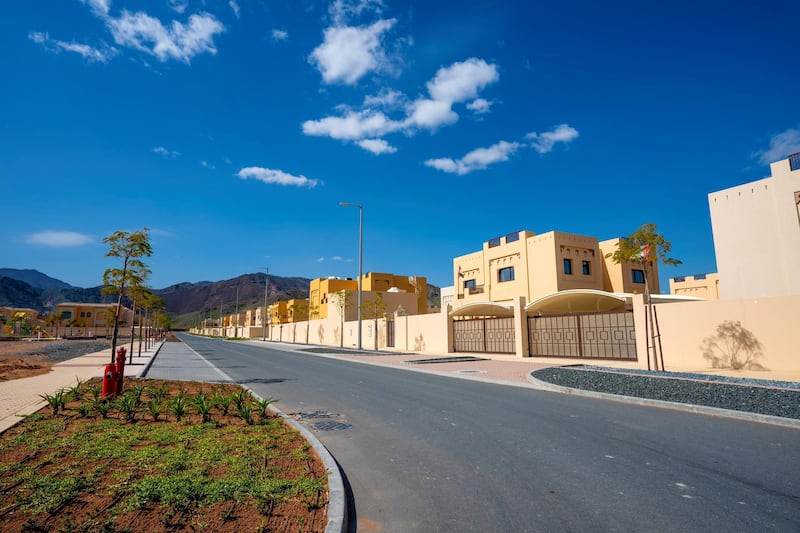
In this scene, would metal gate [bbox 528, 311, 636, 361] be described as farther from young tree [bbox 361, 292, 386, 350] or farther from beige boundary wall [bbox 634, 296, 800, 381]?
young tree [bbox 361, 292, 386, 350]

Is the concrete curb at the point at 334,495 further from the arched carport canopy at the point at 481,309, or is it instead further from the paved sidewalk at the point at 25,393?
the arched carport canopy at the point at 481,309

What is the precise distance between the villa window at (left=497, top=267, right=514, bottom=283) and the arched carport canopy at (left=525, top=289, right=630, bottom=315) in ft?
31.1

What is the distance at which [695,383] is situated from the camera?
11.7 meters

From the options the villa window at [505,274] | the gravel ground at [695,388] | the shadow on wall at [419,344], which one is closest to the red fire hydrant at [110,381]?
the gravel ground at [695,388]

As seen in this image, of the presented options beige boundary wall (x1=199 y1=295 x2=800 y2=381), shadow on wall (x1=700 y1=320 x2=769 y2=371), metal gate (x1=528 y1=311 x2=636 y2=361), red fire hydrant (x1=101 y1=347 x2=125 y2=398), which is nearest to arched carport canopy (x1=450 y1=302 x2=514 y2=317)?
metal gate (x1=528 y1=311 x2=636 y2=361)

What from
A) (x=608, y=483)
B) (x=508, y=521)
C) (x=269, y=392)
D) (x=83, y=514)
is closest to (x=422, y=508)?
(x=508, y=521)

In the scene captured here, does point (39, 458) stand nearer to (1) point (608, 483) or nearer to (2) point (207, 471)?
(2) point (207, 471)

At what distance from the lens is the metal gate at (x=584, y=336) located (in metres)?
19.0

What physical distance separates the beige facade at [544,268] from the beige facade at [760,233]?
10.8 m

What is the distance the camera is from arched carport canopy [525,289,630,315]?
2353 cm

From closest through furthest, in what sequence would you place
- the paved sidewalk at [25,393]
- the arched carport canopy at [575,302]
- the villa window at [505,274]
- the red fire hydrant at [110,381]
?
the paved sidewalk at [25,393] < the red fire hydrant at [110,381] < the arched carport canopy at [575,302] < the villa window at [505,274]

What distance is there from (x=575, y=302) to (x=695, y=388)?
17.0m

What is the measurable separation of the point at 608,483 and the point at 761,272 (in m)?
25.3

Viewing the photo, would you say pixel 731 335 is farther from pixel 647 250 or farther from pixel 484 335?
pixel 484 335
